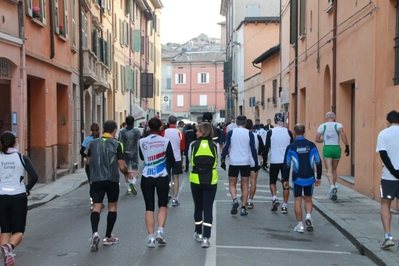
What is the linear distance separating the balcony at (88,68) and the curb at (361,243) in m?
14.7

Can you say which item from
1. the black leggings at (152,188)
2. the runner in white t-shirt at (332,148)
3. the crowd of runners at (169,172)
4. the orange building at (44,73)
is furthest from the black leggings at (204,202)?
the orange building at (44,73)

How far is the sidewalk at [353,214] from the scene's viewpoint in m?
8.50

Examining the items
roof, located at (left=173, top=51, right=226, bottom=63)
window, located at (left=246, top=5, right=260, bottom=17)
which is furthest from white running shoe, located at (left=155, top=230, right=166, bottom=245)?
roof, located at (left=173, top=51, right=226, bottom=63)

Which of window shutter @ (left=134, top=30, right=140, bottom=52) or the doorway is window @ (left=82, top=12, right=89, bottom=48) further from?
window shutter @ (left=134, top=30, right=140, bottom=52)

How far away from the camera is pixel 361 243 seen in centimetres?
889

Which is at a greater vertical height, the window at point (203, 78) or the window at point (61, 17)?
the window at point (203, 78)

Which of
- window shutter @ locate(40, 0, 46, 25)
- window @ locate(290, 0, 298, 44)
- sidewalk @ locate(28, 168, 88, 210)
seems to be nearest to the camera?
sidewalk @ locate(28, 168, 88, 210)

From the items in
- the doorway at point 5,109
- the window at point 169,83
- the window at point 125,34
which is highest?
the window at point 125,34

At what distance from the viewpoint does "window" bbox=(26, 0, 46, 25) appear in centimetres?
1598

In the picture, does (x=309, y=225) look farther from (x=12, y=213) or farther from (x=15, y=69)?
(x=15, y=69)

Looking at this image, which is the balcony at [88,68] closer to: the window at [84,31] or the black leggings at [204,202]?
the window at [84,31]

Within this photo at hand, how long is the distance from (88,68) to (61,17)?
4.34 metres

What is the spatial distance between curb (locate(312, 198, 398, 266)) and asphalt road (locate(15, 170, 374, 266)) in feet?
0.31

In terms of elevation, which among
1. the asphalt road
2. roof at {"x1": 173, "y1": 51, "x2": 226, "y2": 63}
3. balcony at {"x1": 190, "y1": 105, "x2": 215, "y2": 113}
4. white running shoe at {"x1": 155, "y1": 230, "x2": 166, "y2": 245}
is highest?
roof at {"x1": 173, "y1": 51, "x2": 226, "y2": 63}
